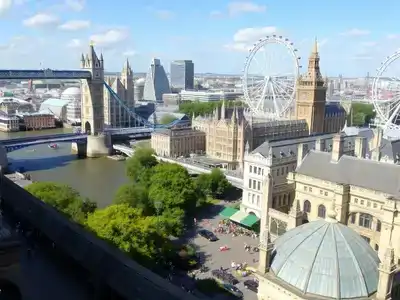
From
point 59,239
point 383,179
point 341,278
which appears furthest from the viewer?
point 383,179

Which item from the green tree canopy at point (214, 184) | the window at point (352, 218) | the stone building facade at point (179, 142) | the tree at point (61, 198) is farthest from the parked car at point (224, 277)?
the stone building facade at point (179, 142)

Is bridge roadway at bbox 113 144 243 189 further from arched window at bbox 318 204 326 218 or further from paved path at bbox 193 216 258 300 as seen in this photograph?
arched window at bbox 318 204 326 218

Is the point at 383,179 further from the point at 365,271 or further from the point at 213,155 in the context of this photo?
the point at 213,155

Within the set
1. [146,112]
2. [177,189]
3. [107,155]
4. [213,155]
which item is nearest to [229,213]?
[177,189]

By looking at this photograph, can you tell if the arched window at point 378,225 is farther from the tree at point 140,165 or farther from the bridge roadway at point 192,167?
the tree at point 140,165

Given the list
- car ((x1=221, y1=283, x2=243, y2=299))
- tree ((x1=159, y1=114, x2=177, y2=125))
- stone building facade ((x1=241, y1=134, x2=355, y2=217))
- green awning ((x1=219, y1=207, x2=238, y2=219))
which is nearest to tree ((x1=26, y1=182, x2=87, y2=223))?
car ((x1=221, y1=283, x2=243, y2=299))

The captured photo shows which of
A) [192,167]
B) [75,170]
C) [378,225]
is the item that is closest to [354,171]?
[378,225]
